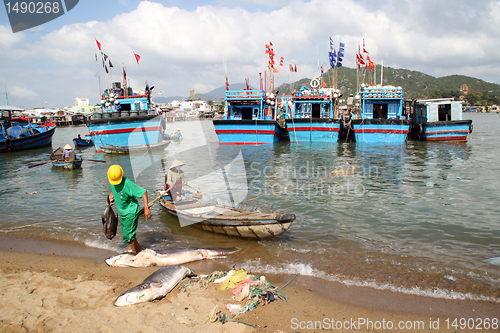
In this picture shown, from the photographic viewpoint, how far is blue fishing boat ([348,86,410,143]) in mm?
23484

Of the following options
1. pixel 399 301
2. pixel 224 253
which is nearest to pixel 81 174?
pixel 224 253

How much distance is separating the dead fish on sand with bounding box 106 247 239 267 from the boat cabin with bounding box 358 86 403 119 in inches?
883

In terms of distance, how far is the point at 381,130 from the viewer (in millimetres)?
23781

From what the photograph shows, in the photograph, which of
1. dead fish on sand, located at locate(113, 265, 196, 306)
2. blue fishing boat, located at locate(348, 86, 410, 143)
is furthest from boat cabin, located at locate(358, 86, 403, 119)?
dead fish on sand, located at locate(113, 265, 196, 306)

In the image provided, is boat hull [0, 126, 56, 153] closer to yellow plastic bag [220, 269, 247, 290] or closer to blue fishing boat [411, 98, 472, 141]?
yellow plastic bag [220, 269, 247, 290]

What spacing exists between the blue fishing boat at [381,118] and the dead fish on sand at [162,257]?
69.1 feet

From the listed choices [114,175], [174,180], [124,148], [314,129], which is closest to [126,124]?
[124,148]

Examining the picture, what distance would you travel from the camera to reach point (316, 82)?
2803 centimetres

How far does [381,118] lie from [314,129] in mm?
5577

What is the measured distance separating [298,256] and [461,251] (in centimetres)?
353

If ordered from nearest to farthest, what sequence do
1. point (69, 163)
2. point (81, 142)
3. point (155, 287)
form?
point (155, 287), point (69, 163), point (81, 142)

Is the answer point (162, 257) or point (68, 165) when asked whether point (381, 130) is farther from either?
point (68, 165)

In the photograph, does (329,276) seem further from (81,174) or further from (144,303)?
(81,174)

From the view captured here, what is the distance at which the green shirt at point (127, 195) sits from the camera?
207 inches
